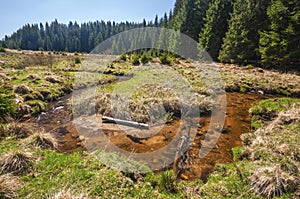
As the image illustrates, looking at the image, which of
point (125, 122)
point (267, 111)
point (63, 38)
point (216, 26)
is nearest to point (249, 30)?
point (216, 26)

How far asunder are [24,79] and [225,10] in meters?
35.8

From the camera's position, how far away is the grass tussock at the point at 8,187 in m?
3.77

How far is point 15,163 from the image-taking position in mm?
4852

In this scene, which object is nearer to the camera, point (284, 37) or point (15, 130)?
point (15, 130)

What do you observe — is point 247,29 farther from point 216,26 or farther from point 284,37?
point 216,26

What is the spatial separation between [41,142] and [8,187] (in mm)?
2644

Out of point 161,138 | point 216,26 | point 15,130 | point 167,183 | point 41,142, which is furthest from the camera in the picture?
point 216,26

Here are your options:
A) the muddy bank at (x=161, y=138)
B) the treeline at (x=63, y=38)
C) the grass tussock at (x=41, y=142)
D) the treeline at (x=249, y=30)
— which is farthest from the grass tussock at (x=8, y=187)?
the treeline at (x=63, y=38)

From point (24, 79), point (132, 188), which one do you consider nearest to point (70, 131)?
point (132, 188)

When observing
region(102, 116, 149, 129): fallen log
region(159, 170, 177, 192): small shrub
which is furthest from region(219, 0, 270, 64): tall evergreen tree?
region(159, 170, 177, 192): small shrub

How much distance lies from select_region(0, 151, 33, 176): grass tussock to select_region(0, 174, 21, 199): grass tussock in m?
0.44

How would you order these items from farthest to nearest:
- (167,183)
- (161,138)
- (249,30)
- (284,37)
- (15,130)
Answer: (249,30) → (284,37) → (161,138) → (15,130) → (167,183)

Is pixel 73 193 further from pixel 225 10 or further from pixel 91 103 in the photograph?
pixel 225 10

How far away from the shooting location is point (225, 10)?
1368 inches
